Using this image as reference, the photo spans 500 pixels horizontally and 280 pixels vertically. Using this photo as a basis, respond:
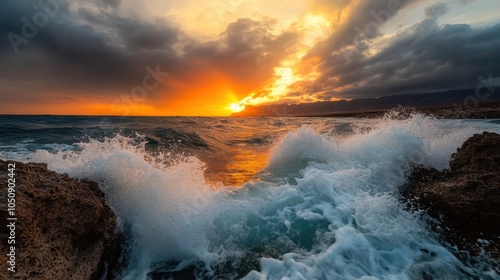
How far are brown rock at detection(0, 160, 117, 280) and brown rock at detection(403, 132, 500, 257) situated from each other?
232 inches

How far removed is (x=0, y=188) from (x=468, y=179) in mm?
7850

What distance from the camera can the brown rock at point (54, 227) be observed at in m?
2.71

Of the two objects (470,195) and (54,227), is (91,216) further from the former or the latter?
(470,195)

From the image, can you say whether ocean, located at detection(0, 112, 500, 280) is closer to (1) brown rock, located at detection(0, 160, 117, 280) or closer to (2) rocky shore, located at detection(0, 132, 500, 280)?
(2) rocky shore, located at detection(0, 132, 500, 280)

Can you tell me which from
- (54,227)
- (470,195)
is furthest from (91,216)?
(470,195)

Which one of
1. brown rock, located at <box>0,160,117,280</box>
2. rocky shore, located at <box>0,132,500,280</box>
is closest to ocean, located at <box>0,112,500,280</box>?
rocky shore, located at <box>0,132,500,280</box>

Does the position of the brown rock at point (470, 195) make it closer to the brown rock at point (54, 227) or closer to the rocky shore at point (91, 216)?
the rocky shore at point (91, 216)

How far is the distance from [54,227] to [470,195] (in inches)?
278

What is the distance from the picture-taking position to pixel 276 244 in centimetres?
434

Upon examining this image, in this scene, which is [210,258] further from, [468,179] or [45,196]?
[468,179]

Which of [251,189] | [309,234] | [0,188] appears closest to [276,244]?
[309,234]

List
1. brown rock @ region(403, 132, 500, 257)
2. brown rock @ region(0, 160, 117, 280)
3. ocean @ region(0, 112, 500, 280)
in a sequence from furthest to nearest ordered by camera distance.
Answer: brown rock @ region(403, 132, 500, 257) → ocean @ region(0, 112, 500, 280) → brown rock @ region(0, 160, 117, 280)

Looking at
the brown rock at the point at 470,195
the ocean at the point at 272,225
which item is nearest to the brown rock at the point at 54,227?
the ocean at the point at 272,225

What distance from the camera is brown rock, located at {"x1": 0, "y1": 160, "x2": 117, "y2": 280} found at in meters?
2.71
